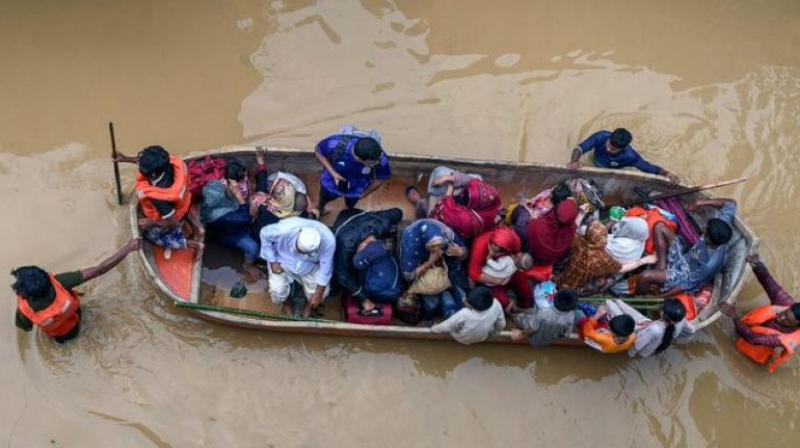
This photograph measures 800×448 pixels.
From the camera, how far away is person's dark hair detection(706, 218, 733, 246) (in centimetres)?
549

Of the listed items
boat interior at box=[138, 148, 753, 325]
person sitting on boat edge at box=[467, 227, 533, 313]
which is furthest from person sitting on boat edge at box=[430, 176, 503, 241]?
boat interior at box=[138, 148, 753, 325]

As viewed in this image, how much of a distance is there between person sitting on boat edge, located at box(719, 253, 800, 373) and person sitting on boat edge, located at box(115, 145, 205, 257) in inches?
185

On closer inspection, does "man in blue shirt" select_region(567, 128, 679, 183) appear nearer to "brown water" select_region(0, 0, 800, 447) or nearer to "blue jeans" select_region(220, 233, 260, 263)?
"brown water" select_region(0, 0, 800, 447)

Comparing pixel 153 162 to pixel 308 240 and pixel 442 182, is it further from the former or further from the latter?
Answer: pixel 442 182

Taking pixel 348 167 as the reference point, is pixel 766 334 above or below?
below

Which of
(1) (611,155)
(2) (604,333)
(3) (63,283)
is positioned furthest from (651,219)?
(3) (63,283)

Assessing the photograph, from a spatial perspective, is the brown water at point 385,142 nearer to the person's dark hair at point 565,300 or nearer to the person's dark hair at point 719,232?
the person's dark hair at point 565,300

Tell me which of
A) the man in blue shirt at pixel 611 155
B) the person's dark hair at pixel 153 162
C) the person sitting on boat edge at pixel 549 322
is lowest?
the person sitting on boat edge at pixel 549 322

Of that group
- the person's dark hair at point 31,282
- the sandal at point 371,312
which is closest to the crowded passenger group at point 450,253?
the sandal at point 371,312

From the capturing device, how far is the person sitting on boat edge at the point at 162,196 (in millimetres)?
4910

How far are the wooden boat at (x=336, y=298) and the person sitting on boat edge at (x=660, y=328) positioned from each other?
298 mm

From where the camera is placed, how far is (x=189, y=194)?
5312 millimetres

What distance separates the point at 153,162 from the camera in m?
4.85

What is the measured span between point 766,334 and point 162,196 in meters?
5.19
